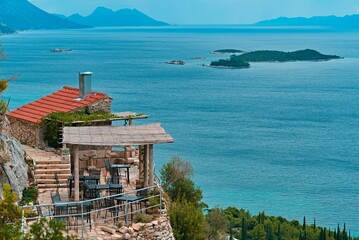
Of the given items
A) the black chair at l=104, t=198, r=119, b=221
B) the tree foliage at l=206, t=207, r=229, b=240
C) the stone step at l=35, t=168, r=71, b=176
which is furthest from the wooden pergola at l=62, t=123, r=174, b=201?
the tree foliage at l=206, t=207, r=229, b=240

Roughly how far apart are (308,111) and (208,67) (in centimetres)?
6237

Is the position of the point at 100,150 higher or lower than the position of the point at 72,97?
lower

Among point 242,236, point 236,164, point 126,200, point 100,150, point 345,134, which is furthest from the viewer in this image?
point 345,134

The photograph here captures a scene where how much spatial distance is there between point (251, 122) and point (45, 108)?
4999cm

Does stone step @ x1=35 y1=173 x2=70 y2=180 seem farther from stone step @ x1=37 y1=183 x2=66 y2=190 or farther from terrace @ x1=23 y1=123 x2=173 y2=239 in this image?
stone step @ x1=37 y1=183 x2=66 y2=190

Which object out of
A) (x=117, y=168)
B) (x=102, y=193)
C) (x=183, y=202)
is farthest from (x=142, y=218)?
(x=117, y=168)

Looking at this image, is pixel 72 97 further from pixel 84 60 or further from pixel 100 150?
pixel 84 60

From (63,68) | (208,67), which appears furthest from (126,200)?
(208,67)

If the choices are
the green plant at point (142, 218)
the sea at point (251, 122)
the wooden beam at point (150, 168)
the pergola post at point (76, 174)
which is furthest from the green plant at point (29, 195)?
the sea at point (251, 122)

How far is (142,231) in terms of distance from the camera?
14250 millimetres

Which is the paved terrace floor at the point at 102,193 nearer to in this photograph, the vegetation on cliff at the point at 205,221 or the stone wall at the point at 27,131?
the stone wall at the point at 27,131

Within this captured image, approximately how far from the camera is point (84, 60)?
142250mm

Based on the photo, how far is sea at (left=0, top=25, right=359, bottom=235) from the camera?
45594mm

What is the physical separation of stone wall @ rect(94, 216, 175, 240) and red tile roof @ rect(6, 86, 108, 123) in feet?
27.1
